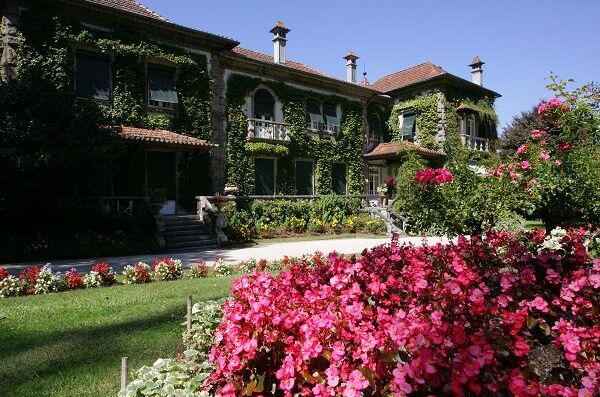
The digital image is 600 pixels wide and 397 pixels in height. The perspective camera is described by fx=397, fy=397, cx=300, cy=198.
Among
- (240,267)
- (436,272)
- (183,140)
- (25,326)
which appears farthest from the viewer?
(183,140)

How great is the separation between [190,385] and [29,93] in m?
11.7

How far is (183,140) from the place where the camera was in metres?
15.5

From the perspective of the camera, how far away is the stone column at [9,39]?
43.7 feet

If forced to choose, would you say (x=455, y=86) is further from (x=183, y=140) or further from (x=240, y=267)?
(x=240, y=267)

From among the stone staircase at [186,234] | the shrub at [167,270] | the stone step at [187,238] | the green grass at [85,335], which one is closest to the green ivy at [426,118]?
the stone staircase at [186,234]

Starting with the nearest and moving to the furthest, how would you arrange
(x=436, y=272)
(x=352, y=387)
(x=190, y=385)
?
(x=352, y=387), (x=190, y=385), (x=436, y=272)

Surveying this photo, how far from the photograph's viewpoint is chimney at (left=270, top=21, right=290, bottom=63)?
21.9 meters

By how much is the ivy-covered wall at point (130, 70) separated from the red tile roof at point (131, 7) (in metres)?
0.95

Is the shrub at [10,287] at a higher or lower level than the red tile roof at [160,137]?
lower

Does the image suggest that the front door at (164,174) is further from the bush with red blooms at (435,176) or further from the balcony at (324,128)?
the bush with red blooms at (435,176)

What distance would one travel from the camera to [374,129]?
2616 cm

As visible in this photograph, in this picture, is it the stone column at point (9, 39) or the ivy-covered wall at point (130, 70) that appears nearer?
the stone column at point (9, 39)

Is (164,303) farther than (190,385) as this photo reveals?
Yes

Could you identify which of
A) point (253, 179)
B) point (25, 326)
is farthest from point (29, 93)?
point (253, 179)
